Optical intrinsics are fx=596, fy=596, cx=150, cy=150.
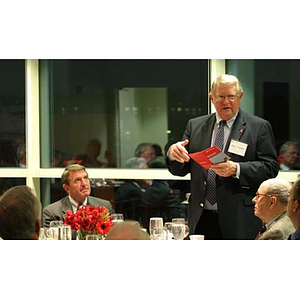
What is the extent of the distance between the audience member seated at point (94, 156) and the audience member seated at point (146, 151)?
29 cm

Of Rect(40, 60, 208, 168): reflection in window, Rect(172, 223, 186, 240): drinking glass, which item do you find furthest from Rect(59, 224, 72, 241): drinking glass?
Rect(40, 60, 208, 168): reflection in window

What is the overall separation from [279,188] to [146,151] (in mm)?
3080

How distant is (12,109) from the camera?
636cm

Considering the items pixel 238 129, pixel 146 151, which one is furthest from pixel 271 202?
pixel 146 151

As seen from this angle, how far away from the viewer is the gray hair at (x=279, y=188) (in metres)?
3.07

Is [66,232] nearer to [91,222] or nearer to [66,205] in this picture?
[91,222]

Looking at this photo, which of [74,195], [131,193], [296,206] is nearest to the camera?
[296,206]

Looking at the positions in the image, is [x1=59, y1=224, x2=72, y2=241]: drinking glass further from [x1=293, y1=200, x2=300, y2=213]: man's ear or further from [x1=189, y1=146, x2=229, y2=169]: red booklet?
[x1=293, y1=200, x2=300, y2=213]: man's ear

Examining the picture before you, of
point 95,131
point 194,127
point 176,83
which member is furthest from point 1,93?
point 194,127

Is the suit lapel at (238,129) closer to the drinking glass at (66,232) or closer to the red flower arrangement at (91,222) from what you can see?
the red flower arrangement at (91,222)

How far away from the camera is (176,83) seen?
6.09m

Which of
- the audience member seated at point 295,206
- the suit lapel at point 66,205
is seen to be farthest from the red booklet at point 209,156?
the suit lapel at point 66,205

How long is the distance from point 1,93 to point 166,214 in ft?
7.22

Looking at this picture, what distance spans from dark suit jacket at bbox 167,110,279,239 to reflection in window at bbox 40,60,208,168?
8.66 ft
